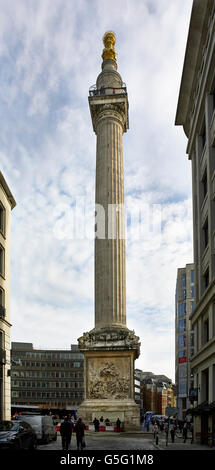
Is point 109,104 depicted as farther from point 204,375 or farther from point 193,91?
point 204,375

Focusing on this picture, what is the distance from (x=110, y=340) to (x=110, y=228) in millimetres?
12637

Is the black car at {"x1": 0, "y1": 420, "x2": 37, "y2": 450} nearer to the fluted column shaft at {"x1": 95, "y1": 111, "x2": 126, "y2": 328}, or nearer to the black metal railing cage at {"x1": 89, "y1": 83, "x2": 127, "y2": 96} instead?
the fluted column shaft at {"x1": 95, "y1": 111, "x2": 126, "y2": 328}

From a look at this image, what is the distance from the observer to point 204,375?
37812 millimetres

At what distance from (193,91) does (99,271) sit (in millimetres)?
22515

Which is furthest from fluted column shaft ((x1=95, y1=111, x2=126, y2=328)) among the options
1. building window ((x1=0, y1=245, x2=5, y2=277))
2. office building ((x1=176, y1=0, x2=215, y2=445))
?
building window ((x1=0, y1=245, x2=5, y2=277))

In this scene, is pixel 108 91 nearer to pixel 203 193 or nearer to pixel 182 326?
pixel 203 193

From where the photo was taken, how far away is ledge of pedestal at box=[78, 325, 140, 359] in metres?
53.6

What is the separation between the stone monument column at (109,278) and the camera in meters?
53.1

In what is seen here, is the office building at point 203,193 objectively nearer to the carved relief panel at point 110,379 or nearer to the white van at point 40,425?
the white van at point 40,425

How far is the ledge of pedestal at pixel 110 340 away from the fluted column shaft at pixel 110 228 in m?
2.00

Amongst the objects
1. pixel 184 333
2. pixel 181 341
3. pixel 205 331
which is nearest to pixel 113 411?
pixel 205 331

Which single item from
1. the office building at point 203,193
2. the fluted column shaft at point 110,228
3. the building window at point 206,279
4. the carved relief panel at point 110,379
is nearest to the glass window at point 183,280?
the fluted column shaft at point 110,228
